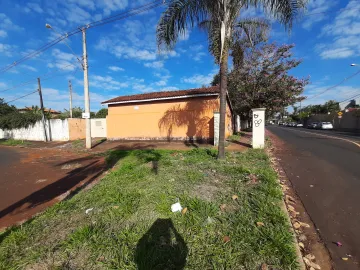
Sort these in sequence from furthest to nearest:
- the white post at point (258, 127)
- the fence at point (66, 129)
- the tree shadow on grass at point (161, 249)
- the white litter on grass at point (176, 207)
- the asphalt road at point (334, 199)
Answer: the fence at point (66, 129)
the white post at point (258, 127)
the white litter on grass at point (176, 207)
the asphalt road at point (334, 199)
the tree shadow on grass at point (161, 249)

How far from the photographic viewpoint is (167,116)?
13531 millimetres

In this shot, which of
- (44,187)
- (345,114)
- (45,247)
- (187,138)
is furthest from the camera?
(345,114)

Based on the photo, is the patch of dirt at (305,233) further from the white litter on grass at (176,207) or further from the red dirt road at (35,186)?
the red dirt road at (35,186)

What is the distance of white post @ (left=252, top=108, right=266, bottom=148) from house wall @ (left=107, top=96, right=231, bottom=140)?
11.7ft

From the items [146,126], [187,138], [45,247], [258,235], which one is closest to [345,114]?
[187,138]

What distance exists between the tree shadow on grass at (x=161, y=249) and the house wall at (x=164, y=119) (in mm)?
9897

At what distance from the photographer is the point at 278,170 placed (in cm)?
564

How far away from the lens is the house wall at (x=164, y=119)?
40.7 ft

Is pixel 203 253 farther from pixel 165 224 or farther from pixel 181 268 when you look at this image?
pixel 165 224

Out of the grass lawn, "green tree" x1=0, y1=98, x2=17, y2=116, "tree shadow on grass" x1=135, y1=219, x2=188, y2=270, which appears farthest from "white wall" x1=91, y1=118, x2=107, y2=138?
"green tree" x1=0, y1=98, x2=17, y2=116

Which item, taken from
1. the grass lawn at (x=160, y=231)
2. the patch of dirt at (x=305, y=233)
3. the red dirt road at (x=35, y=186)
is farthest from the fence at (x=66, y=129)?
the patch of dirt at (x=305, y=233)

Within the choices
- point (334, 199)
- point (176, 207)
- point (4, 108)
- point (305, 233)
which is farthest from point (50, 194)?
point (4, 108)

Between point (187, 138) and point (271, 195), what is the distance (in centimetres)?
954

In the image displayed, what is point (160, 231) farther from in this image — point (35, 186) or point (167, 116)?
point (167, 116)
